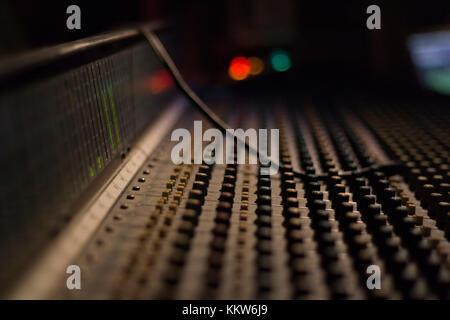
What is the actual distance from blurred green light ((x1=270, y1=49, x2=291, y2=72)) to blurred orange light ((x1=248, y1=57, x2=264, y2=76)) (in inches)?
2.8

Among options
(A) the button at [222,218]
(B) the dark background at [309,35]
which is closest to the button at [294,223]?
(A) the button at [222,218]

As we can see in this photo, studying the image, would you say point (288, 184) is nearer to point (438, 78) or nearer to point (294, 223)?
point (294, 223)

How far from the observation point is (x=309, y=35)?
8.77 ft

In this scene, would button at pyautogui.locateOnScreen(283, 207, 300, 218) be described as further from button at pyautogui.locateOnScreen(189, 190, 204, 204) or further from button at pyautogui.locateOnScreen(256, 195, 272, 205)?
button at pyautogui.locateOnScreen(189, 190, 204, 204)

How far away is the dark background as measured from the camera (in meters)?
2.35

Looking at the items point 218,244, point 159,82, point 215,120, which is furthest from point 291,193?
point 159,82

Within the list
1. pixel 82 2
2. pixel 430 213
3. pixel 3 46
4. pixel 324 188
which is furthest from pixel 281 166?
pixel 3 46

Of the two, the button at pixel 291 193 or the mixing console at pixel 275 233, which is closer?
the mixing console at pixel 275 233

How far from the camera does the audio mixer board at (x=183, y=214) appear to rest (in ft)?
1.81

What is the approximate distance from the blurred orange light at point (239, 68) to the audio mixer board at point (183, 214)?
1.38 meters

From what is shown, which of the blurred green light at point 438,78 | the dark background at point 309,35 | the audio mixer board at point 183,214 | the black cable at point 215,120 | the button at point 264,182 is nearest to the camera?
the audio mixer board at point 183,214

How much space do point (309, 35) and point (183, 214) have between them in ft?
7.24

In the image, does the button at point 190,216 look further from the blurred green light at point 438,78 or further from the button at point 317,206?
the blurred green light at point 438,78

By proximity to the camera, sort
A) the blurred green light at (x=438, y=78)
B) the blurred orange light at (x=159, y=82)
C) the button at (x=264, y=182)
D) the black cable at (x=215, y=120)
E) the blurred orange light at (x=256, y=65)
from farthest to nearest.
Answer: the blurred orange light at (x=256, y=65) → the blurred green light at (x=438, y=78) → the blurred orange light at (x=159, y=82) → the black cable at (x=215, y=120) → the button at (x=264, y=182)
